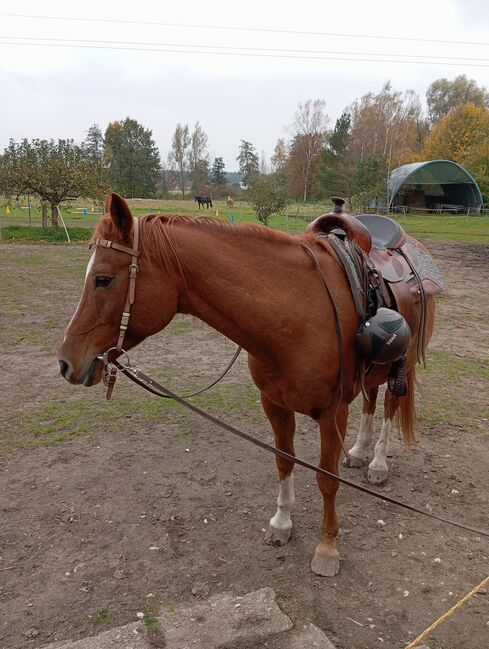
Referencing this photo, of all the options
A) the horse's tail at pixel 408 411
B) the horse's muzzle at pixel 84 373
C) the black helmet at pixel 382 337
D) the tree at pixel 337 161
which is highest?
the tree at pixel 337 161

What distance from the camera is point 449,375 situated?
5.56 meters

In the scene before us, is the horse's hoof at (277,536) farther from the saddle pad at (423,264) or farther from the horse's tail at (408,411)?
the saddle pad at (423,264)

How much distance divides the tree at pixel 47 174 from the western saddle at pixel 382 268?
16.8 meters

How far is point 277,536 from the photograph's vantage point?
2.90 metres

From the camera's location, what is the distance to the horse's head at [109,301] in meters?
1.98

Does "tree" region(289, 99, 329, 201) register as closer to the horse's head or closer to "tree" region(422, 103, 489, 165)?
"tree" region(422, 103, 489, 165)

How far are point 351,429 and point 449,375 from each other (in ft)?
6.30

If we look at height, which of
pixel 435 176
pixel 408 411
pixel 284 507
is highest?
pixel 435 176

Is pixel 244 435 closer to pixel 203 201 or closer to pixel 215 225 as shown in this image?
pixel 215 225

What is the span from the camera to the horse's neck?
2107 millimetres

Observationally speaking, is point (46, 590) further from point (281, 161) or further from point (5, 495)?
point (281, 161)

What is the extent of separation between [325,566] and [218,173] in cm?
7161

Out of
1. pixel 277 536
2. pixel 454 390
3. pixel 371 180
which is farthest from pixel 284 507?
pixel 371 180

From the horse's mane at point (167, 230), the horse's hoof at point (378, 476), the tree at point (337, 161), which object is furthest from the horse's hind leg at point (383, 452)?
the tree at point (337, 161)
